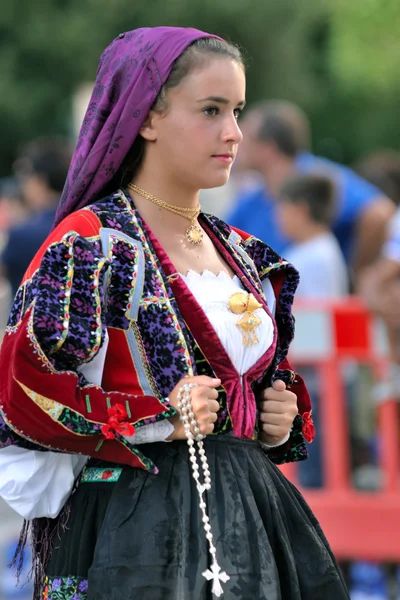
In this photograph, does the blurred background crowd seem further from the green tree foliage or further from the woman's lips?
the woman's lips

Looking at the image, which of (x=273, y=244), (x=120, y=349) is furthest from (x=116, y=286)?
(x=273, y=244)

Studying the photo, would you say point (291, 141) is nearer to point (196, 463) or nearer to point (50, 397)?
point (196, 463)

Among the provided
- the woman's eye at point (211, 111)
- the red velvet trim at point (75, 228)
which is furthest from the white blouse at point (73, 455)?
the woman's eye at point (211, 111)

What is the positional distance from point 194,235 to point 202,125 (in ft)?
1.03

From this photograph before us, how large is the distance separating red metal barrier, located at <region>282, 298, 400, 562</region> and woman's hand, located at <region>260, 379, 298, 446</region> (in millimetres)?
3273

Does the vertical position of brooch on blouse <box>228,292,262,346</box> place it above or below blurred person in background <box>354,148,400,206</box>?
below

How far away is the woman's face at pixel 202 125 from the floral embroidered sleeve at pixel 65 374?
37 centimetres

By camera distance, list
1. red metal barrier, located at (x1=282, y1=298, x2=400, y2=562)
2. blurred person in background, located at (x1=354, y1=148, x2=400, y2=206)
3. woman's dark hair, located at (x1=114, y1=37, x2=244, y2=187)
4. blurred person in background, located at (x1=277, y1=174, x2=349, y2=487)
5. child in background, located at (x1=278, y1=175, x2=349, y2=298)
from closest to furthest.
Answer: woman's dark hair, located at (x1=114, y1=37, x2=244, y2=187) → red metal barrier, located at (x1=282, y1=298, x2=400, y2=562) → blurred person in background, located at (x1=277, y1=174, x2=349, y2=487) → child in background, located at (x1=278, y1=175, x2=349, y2=298) → blurred person in background, located at (x1=354, y1=148, x2=400, y2=206)

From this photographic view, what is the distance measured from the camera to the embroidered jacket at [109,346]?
296 centimetres

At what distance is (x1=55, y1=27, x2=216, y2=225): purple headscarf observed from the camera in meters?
3.17

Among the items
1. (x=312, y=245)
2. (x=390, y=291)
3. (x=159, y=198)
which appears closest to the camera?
(x=159, y=198)

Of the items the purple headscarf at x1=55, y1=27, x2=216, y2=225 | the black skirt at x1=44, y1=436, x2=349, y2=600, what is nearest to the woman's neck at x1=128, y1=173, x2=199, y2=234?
the purple headscarf at x1=55, y1=27, x2=216, y2=225

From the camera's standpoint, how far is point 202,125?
3.20m

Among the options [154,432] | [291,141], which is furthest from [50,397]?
[291,141]
